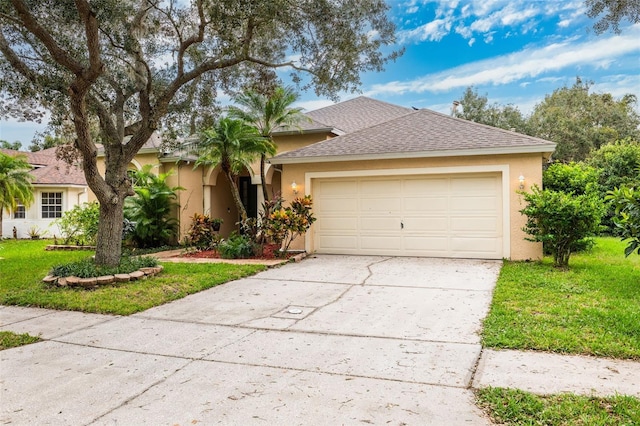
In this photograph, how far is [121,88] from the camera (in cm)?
1002

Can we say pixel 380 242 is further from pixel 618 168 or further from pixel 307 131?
pixel 618 168

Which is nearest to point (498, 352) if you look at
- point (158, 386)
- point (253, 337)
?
point (253, 337)

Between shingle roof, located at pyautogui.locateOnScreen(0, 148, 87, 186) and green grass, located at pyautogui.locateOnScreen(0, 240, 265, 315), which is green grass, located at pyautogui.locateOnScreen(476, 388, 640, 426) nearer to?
green grass, located at pyautogui.locateOnScreen(0, 240, 265, 315)

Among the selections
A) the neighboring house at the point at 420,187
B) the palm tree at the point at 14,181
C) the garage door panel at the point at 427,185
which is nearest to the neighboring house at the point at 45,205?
the palm tree at the point at 14,181

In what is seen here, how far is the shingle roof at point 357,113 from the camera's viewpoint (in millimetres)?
17109

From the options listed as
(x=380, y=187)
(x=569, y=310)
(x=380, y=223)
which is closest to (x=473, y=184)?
(x=380, y=187)

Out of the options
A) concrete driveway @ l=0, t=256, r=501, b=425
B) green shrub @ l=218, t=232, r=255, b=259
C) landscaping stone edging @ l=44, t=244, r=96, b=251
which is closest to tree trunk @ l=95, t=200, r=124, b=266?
concrete driveway @ l=0, t=256, r=501, b=425

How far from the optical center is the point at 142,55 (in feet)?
31.3

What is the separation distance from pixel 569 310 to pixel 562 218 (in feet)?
12.1

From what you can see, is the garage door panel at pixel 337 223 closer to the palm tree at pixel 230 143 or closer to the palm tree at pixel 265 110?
the palm tree at pixel 230 143

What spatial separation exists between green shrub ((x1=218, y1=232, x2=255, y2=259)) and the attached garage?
165 centimetres

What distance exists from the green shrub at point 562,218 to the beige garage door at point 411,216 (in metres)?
1.29

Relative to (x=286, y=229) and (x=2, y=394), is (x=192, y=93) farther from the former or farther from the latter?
(x=2, y=394)

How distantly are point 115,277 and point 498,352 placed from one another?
6.78 metres
